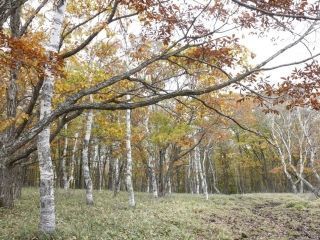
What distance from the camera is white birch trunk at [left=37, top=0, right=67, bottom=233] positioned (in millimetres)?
9992

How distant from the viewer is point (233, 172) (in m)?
64.9

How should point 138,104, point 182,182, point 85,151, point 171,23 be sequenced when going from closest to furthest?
1. point 138,104
2. point 171,23
3. point 85,151
4. point 182,182

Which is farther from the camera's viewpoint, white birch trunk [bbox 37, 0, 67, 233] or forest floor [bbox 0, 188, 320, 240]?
forest floor [bbox 0, 188, 320, 240]

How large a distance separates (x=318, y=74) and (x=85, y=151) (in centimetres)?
1438

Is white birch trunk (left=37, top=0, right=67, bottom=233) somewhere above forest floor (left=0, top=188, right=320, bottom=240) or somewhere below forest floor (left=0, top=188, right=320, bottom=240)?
above

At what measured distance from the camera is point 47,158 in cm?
1037

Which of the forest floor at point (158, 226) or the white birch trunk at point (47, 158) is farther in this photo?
the forest floor at point (158, 226)

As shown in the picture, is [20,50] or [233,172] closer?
[20,50]

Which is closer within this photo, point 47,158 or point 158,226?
point 47,158

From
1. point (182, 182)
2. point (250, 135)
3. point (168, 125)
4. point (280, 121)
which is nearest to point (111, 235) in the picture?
point (168, 125)

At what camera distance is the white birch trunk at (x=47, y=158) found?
9.99 m

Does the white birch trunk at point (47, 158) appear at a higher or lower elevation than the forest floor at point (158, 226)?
higher

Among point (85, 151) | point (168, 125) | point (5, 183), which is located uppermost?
point (168, 125)

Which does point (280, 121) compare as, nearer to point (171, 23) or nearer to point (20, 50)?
point (171, 23)
